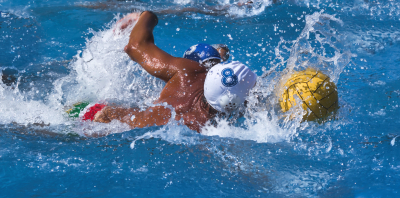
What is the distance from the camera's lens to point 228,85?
3.32 meters

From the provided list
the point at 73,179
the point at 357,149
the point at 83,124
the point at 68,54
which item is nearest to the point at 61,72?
the point at 68,54

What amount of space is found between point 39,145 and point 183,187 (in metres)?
1.48

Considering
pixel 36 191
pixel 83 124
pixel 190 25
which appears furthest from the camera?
pixel 190 25

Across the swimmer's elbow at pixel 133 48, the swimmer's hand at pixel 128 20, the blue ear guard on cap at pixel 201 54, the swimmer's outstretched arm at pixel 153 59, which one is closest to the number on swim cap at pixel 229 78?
the swimmer's outstretched arm at pixel 153 59

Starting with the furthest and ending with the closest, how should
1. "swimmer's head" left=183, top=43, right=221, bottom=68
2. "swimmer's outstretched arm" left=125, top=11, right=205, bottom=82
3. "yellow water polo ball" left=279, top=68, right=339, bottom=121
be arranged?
"swimmer's head" left=183, top=43, right=221, bottom=68, "swimmer's outstretched arm" left=125, top=11, right=205, bottom=82, "yellow water polo ball" left=279, top=68, right=339, bottom=121

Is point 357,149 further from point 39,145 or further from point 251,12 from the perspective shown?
point 251,12

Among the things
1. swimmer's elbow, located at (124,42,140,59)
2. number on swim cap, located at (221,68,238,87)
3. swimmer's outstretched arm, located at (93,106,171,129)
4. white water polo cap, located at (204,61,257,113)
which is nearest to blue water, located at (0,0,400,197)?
swimmer's outstretched arm, located at (93,106,171,129)

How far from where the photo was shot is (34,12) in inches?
260

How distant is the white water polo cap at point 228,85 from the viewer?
3.32 meters

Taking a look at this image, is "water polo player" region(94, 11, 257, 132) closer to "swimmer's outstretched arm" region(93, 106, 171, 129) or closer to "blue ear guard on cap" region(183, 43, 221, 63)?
"swimmer's outstretched arm" region(93, 106, 171, 129)

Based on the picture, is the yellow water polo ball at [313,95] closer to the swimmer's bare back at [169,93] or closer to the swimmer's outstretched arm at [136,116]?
the swimmer's bare back at [169,93]

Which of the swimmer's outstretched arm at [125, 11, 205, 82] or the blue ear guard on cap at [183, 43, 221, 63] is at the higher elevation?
the blue ear guard on cap at [183, 43, 221, 63]

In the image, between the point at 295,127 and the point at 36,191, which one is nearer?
the point at 36,191

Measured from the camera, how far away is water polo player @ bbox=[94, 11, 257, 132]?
11.1 feet
